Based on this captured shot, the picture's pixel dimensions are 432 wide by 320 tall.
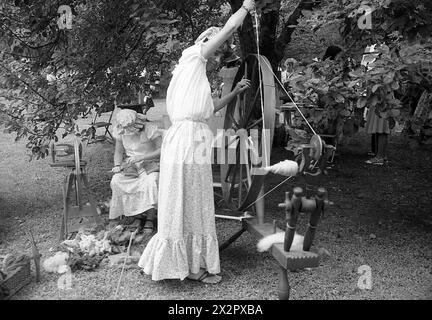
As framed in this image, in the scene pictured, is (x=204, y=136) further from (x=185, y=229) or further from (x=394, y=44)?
(x=394, y=44)

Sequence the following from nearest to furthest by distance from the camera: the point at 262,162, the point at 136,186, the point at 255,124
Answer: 1. the point at 262,162
2. the point at 255,124
3. the point at 136,186

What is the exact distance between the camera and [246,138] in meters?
3.52

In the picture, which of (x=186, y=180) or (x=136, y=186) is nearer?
(x=186, y=180)

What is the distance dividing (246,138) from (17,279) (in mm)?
1968

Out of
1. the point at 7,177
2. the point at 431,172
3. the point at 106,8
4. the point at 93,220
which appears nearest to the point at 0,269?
the point at 93,220

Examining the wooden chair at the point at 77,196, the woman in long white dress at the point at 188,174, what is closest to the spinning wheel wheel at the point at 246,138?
the woman in long white dress at the point at 188,174

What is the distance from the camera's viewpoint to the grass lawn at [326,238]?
3.32 meters

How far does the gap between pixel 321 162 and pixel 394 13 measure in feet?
4.44

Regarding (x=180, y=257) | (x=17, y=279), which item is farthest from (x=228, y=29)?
A: (x=17, y=279)

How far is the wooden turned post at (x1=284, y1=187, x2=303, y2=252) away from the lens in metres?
2.49

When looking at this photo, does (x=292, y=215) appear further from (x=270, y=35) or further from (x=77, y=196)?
(x=270, y=35)

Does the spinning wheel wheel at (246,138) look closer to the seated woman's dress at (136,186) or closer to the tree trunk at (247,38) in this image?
the seated woman's dress at (136,186)

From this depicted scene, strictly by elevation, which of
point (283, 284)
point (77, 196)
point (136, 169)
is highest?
point (136, 169)

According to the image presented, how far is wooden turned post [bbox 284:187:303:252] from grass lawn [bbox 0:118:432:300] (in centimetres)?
71
